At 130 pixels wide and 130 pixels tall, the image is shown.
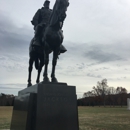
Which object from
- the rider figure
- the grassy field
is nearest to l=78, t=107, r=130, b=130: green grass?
the grassy field

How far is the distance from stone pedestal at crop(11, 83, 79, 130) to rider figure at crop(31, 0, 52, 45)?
231 centimetres

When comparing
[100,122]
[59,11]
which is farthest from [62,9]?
[100,122]

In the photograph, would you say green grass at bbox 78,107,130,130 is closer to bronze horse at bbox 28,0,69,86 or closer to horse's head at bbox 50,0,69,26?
bronze horse at bbox 28,0,69,86

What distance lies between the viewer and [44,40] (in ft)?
25.0

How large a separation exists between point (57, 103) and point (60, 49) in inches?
91.4

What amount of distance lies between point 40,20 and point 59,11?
209 cm

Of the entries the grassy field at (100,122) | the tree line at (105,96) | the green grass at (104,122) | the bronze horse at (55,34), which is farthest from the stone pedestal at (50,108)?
the tree line at (105,96)

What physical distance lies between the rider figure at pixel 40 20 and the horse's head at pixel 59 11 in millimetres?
1024

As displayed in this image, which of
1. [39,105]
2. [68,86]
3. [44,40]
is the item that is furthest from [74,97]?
[44,40]

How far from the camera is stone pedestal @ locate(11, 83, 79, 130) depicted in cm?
620

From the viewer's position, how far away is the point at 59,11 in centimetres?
698

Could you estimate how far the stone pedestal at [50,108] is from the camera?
6199mm

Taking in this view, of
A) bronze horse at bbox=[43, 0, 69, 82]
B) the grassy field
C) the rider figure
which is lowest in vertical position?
the grassy field

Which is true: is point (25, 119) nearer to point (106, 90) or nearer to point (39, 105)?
point (39, 105)
